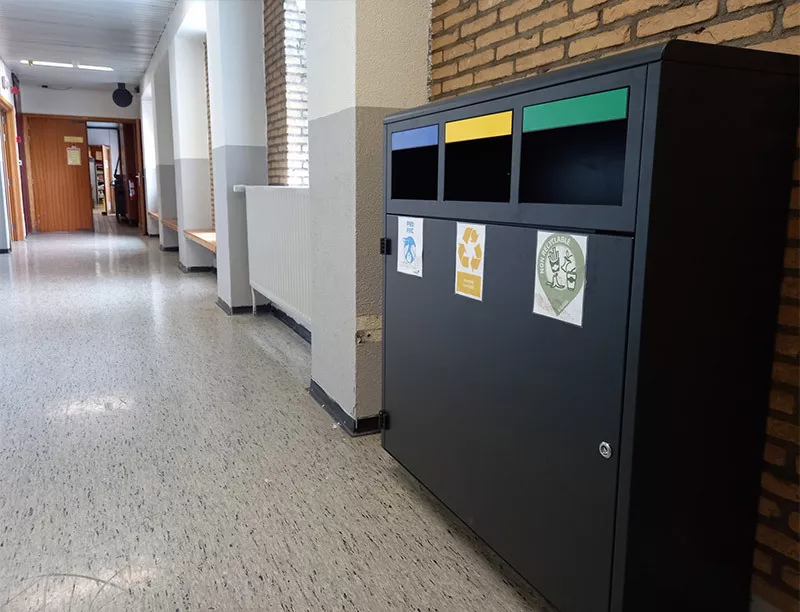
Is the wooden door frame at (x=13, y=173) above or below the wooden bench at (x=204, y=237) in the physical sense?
above

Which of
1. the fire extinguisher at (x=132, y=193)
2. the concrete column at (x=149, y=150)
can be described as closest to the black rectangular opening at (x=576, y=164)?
the concrete column at (x=149, y=150)

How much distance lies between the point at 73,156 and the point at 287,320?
1212 centimetres

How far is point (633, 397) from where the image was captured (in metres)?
1.26

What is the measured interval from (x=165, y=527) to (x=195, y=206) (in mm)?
6735

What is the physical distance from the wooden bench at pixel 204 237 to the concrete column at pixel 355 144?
3.48 m

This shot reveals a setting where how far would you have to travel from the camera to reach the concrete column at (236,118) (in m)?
5.30

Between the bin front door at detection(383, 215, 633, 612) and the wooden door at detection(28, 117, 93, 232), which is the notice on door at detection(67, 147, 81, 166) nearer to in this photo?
the wooden door at detection(28, 117, 93, 232)

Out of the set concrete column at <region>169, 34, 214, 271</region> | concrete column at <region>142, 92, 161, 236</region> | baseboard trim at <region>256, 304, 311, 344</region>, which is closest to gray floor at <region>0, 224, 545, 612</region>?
baseboard trim at <region>256, 304, 311, 344</region>

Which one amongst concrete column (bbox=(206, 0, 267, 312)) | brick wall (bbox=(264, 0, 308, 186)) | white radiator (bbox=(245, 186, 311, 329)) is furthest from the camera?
concrete column (bbox=(206, 0, 267, 312))

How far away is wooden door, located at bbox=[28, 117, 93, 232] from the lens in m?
14.4

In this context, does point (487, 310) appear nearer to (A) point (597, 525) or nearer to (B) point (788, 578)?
(A) point (597, 525)

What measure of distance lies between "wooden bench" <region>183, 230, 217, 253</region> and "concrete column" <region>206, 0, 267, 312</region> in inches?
28.8

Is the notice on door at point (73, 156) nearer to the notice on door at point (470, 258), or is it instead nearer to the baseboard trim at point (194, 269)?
the baseboard trim at point (194, 269)

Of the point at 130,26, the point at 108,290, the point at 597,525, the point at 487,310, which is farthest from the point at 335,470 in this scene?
the point at 130,26
